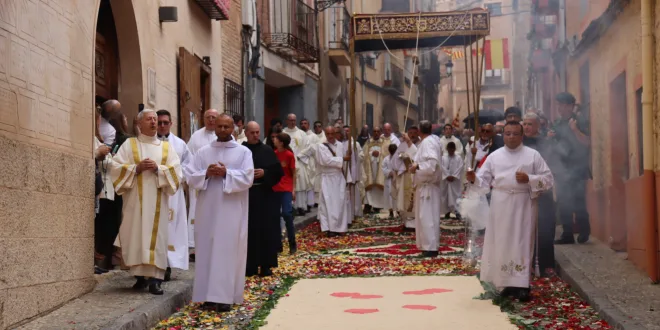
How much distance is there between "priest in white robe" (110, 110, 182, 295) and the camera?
28.0 feet

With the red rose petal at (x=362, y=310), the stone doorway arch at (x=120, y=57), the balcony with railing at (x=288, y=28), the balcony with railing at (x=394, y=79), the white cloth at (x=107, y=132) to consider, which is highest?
the balcony with railing at (x=394, y=79)

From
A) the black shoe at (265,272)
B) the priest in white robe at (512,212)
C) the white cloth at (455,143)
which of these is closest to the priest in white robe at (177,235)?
the black shoe at (265,272)

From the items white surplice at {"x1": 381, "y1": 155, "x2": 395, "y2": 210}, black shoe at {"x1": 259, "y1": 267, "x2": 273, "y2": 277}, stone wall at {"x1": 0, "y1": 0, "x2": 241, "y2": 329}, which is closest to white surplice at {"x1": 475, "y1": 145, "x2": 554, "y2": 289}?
black shoe at {"x1": 259, "y1": 267, "x2": 273, "y2": 277}

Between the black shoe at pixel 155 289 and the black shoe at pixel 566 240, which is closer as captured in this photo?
the black shoe at pixel 155 289

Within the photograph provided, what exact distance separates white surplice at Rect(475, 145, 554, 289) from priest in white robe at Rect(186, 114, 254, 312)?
2.24 meters

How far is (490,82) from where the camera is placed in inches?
2504

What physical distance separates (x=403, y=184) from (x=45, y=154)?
10328mm

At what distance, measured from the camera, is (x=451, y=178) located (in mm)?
19312

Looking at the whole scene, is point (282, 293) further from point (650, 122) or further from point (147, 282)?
point (650, 122)

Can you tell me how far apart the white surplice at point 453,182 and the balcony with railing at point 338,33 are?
8.95 meters

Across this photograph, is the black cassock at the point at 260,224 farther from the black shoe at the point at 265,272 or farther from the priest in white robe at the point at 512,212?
the priest in white robe at the point at 512,212

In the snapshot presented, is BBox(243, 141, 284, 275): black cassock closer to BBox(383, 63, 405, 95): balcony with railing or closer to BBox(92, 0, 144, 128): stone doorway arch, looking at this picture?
BBox(92, 0, 144, 128): stone doorway arch

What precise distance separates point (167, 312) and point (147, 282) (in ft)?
2.68

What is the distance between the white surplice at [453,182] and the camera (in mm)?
19484
